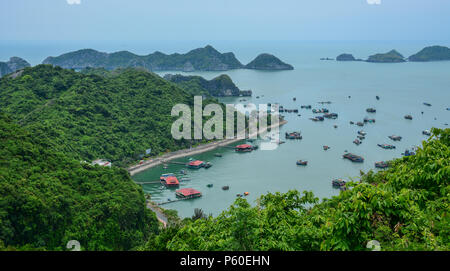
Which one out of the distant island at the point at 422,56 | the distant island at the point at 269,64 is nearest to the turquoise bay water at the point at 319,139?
the distant island at the point at 269,64

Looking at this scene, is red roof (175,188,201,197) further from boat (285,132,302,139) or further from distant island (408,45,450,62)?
distant island (408,45,450,62)

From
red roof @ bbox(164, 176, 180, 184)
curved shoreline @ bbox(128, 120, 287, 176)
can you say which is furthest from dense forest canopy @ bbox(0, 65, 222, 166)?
red roof @ bbox(164, 176, 180, 184)

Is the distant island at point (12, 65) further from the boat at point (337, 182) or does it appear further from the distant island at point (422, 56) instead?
the distant island at point (422, 56)

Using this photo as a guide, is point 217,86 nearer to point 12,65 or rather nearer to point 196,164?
point 196,164

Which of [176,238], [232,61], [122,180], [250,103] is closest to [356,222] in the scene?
[176,238]
